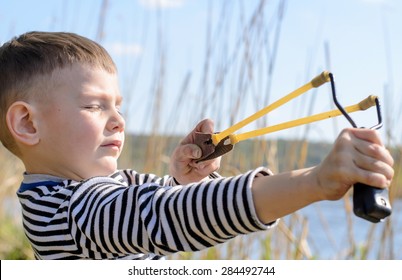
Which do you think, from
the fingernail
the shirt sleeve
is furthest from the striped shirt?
the fingernail

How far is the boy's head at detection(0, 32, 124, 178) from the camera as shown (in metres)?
1.25

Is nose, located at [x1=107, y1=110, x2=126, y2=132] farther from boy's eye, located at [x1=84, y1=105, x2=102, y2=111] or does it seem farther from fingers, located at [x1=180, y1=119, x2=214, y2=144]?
fingers, located at [x1=180, y1=119, x2=214, y2=144]

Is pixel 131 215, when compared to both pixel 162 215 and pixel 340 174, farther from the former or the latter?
pixel 340 174

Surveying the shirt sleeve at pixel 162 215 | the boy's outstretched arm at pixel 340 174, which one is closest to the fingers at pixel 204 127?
the shirt sleeve at pixel 162 215

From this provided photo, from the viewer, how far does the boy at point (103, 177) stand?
2.74ft

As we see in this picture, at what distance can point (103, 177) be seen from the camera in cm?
115

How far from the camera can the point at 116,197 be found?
1.06 meters

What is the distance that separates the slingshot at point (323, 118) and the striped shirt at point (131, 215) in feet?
0.35

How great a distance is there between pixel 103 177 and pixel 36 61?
310 millimetres

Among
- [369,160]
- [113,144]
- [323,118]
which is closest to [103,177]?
[113,144]

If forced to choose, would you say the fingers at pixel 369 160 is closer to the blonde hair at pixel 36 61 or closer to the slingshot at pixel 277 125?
the slingshot at pixel 277 125
